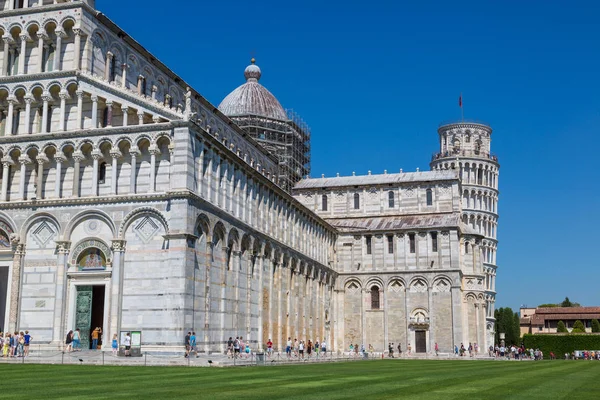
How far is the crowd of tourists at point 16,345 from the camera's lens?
35.9 m

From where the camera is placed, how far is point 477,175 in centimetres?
10800

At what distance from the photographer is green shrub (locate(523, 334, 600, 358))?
80.5 metres

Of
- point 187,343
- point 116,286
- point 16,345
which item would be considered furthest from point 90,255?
point 187,343

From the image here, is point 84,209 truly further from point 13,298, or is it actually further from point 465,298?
point 465,298

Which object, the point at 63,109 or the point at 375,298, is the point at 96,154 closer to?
the point at 63,109

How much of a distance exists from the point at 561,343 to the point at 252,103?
44483 millimetres

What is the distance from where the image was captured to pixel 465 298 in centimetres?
7300

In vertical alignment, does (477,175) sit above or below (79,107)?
above

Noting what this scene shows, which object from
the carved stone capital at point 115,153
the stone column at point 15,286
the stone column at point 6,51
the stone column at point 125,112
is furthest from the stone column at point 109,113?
the stone column at point 15,286

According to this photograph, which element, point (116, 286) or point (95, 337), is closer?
point (95, 337)

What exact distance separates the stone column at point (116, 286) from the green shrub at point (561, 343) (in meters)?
58.8

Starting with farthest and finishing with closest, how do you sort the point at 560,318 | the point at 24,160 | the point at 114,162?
the point at 560,318 → the point at 24,160 → the point at 114,162

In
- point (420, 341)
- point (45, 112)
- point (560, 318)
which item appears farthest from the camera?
point (560, 318)

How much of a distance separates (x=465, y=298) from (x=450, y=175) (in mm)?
12995
